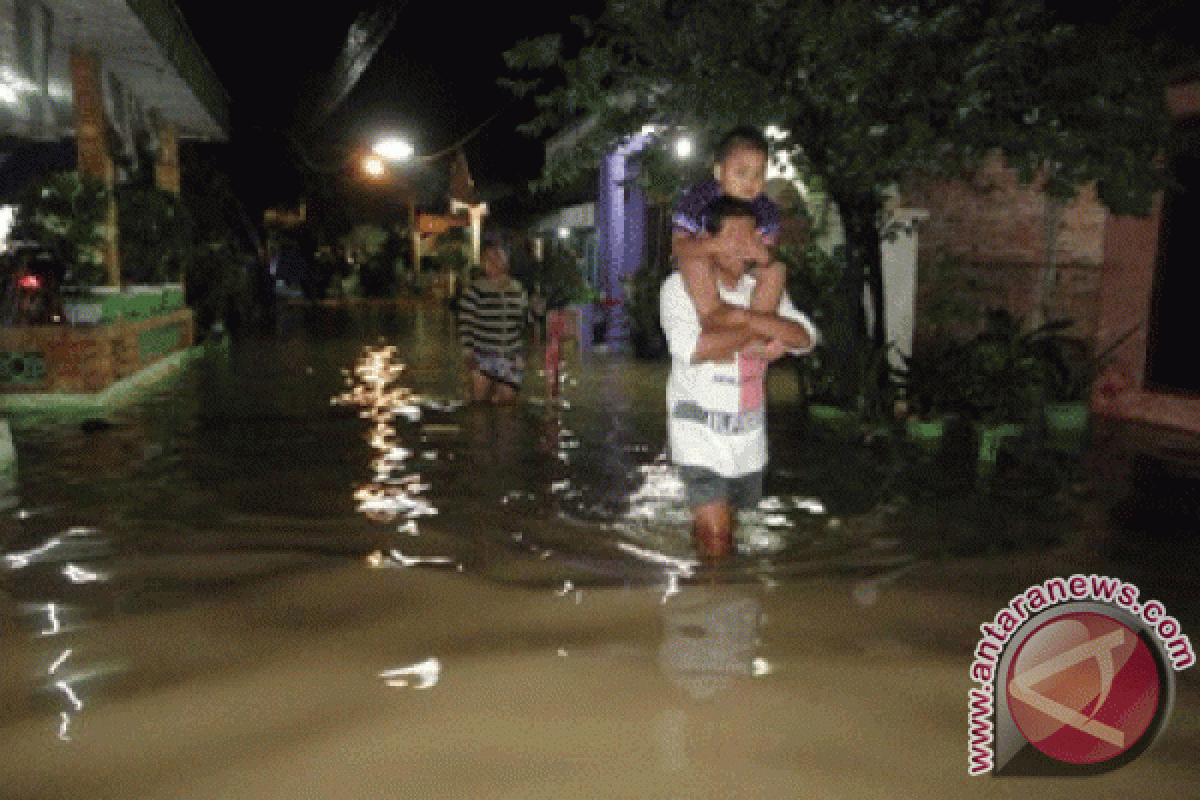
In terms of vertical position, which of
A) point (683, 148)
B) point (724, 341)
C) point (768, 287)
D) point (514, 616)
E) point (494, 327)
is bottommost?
point (514, 616)

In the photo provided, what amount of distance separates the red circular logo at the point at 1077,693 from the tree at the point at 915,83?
14.0 ft

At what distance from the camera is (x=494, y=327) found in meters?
10.0

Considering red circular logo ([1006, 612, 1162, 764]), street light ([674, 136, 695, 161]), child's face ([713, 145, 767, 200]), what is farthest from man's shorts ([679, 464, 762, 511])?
street light ([674, 136, 695, 161])

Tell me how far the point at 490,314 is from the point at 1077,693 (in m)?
7.57

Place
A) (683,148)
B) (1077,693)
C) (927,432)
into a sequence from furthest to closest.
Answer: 1. (683,148)
2. (927,432)
3. (1077,693)

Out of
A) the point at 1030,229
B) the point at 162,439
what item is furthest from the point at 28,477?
the point at 1030,229

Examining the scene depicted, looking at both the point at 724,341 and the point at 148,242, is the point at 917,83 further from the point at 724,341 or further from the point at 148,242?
the point at 148,242

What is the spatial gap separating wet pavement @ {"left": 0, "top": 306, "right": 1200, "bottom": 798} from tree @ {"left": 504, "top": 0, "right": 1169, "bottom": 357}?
85.9 inches

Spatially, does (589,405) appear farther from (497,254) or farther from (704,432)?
(704,432)

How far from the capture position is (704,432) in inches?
167

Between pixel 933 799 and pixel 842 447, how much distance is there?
214 inches

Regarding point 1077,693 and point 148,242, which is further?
point 148,242

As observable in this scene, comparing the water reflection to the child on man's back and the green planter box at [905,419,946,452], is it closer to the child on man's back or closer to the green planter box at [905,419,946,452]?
the child on man's back

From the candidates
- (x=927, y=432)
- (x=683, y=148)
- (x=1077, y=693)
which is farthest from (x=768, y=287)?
(x=683, y=148)
